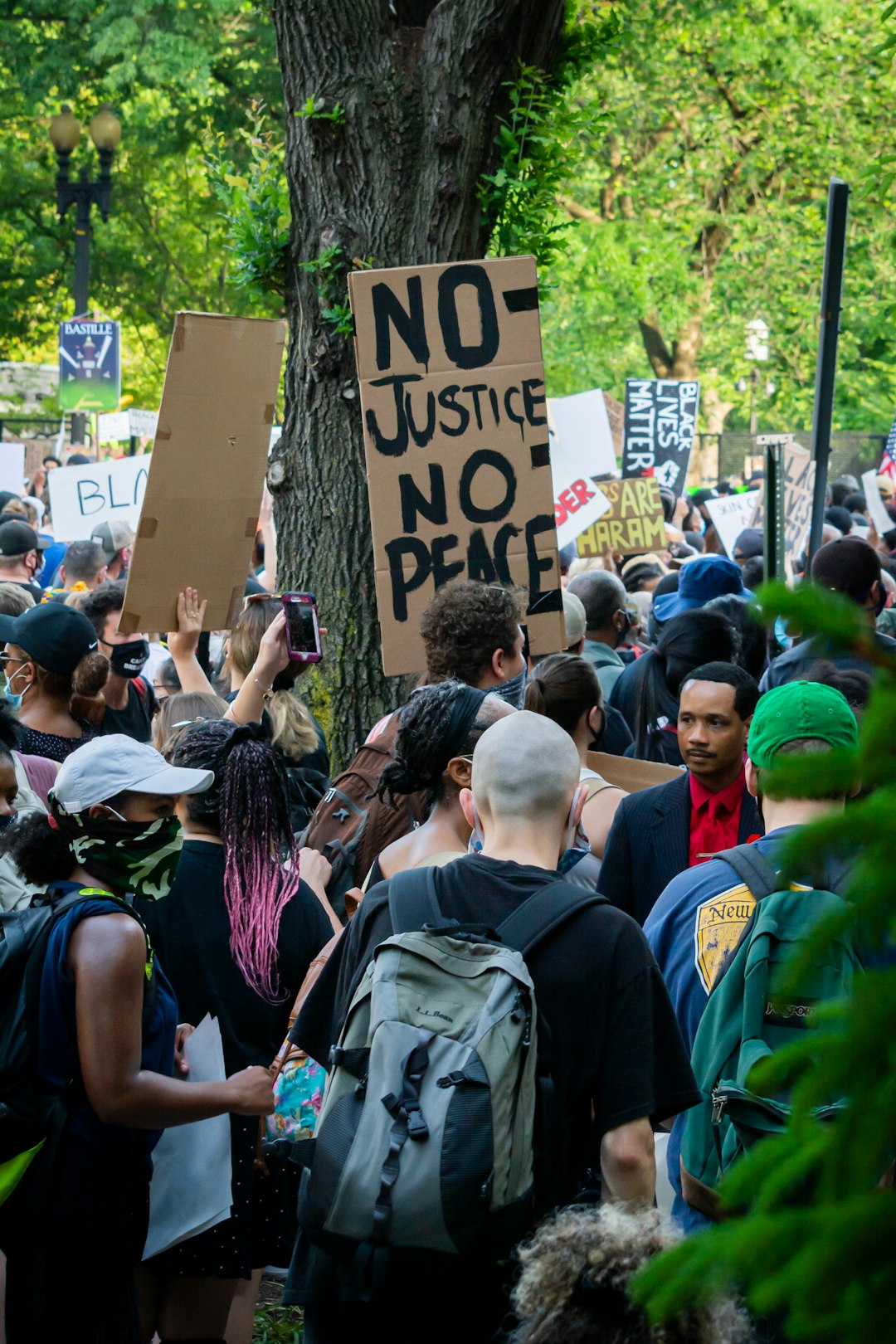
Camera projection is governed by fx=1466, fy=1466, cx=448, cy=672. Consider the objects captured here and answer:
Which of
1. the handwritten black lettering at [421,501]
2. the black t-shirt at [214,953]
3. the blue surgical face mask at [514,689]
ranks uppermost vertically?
the handwritten black lettering at [421,501]

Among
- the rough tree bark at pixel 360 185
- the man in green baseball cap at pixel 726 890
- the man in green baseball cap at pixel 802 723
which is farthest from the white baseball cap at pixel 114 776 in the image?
the rough tree bark at pixel 360 185

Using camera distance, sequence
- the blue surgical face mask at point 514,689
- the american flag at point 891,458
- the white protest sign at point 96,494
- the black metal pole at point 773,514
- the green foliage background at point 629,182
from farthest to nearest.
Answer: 1. the green foliage background at point 629,182
2. the american flag at point 891,458
3. the white protest sign at point 96,494
4. the black metal pole at point 773,514
5. the blue surgical face mask at point 514,689

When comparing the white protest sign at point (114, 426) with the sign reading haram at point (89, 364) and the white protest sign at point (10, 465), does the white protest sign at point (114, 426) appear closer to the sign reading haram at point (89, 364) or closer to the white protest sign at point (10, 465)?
the sign reading haram at point (89, 364)

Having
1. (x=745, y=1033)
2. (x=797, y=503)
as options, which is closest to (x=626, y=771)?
(x=745, y=1033)

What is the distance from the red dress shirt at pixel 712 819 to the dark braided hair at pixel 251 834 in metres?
1.04

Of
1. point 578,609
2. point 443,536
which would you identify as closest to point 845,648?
point 443,536

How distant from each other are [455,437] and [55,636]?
146 cm

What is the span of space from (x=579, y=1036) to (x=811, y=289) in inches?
1001

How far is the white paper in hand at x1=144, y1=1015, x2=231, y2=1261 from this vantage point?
117 inches

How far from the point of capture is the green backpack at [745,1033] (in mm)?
2377

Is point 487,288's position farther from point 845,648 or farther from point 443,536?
point 845,648

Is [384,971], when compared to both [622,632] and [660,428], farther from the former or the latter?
[660,428]

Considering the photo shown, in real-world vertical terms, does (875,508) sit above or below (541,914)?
below

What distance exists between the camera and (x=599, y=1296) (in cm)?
175
